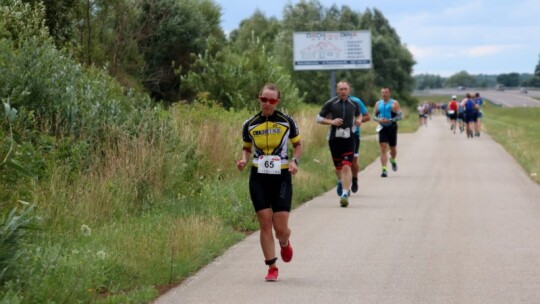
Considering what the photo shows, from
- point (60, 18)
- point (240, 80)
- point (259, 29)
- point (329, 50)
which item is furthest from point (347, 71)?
point (60, 18)

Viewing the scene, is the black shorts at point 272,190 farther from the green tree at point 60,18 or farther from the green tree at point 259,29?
the green tree at point 259,29

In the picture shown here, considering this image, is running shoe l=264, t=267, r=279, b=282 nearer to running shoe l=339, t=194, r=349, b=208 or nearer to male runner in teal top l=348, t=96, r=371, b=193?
running shoe l=339, t=194, r=349, b=208

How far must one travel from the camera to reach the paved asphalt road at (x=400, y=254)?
8.22m

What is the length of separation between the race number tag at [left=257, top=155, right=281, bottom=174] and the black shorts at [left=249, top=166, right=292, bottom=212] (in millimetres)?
73

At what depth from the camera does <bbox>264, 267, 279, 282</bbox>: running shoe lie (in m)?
8.86

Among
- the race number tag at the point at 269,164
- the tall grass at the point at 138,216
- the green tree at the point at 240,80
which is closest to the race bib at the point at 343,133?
the tall grass at the point at 138,216

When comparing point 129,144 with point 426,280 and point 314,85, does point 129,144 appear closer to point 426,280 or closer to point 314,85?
point 426,280

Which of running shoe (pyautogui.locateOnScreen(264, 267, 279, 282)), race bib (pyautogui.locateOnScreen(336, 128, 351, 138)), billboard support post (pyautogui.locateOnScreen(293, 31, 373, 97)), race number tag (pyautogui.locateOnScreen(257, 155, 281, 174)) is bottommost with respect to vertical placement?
running shoe (pyautogui.locateOnScreen(264, 267, 279, 282))

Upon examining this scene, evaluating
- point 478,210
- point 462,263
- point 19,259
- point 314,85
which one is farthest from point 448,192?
point 314,85

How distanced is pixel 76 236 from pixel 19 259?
2.89 m

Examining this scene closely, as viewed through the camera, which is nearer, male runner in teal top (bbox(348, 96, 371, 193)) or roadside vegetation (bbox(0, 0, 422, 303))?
roadside vegetation (bbox(0, 0, 422, 303))

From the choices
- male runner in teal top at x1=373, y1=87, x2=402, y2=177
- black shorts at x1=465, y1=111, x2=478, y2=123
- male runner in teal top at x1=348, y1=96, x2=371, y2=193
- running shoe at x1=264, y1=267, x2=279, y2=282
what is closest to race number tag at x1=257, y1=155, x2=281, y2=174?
running shoe at x1=264, y1=267, x2=279, y2=282

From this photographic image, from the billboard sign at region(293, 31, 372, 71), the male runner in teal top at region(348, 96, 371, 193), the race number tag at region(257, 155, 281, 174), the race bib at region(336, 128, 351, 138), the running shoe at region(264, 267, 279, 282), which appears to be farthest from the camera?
the billboard sign at region(293, 31, 372, 71)

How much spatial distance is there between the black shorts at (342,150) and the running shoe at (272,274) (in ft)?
22.8
